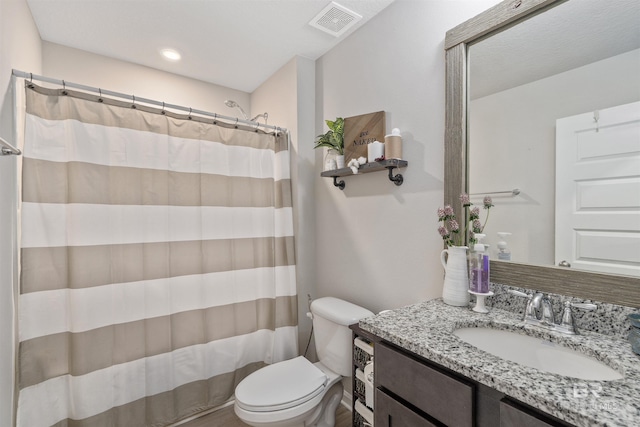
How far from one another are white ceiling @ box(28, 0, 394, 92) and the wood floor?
2468 millimetres

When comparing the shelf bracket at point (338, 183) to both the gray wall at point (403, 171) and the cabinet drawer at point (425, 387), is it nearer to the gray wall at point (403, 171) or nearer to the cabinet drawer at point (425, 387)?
the gray wall at point (403, 171)

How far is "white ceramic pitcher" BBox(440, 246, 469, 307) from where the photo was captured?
1142mm

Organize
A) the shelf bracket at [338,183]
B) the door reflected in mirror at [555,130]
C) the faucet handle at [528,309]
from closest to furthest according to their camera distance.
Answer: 1. the door reflected in mirror at [555,130]
2. the faucet handle at [528,309]
3. the shelf bracket at [338,183]

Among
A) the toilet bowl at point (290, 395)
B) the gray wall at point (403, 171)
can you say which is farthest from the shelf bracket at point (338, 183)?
the toilet bowl at point (290, 395)

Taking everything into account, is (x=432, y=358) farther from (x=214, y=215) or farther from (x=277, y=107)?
(x=277, y=107)

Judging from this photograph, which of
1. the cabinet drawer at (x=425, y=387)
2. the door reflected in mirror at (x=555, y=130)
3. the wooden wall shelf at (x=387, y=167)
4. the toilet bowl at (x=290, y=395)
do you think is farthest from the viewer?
the wooden wall shelf at (x=387, y=167)

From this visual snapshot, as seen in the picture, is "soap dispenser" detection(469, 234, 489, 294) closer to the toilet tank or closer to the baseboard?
the toilet tank

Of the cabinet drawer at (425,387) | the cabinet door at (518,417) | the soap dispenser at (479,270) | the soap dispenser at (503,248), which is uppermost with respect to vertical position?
the soap dispenser at (503,248)

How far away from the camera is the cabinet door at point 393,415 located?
0.81 meters

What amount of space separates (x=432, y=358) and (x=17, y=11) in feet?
7.68

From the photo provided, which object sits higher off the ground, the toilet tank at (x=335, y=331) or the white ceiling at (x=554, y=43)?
the white ceiling at (x=554, y=43)

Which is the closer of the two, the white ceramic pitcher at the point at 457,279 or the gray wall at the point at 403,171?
the white ceramic pitcher at the point at 457,279

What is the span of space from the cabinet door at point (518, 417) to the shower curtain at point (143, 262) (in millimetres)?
1553

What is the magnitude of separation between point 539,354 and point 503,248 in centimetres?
39
